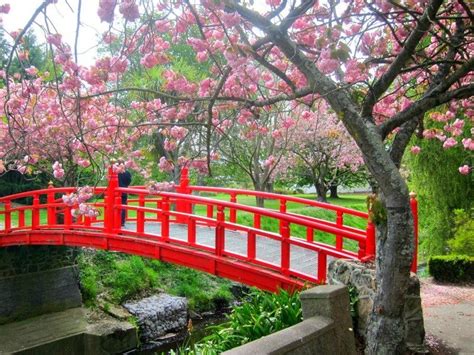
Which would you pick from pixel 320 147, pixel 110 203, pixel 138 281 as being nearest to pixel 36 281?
pixel 138 281

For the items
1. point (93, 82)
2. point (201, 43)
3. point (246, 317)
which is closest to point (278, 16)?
point (201, 43)

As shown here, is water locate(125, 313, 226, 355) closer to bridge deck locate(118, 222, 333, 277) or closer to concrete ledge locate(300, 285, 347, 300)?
bridge deck locate(118, 222, 333, 277)

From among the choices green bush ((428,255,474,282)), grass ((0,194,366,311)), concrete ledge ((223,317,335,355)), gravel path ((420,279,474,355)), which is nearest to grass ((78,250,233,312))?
grass ((0,194,366,311))

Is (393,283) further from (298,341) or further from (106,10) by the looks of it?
Result: (106,10)

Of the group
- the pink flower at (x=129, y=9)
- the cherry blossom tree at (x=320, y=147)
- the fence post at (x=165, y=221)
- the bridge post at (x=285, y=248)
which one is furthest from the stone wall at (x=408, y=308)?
the cherry blossom tree at (x=320, y=147)

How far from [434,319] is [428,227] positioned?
24.5 feet

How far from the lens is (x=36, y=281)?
1209 cm

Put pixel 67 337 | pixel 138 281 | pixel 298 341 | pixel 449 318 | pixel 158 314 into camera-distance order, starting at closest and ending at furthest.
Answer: pixel 298 341 → pixel 449 318 → pixel 67 337 → pixel 158 314 → pixel 138 281

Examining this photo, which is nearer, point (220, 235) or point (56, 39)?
point (56, 39)

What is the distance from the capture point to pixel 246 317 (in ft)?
16.0

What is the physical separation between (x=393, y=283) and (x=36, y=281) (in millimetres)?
10461

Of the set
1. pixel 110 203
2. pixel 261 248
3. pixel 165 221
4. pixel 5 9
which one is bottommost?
pixel 261 248

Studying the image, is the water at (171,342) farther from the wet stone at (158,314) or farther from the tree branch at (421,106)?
the tree branch at (421,106)

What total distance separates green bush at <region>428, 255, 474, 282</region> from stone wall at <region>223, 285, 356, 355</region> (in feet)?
19.2
